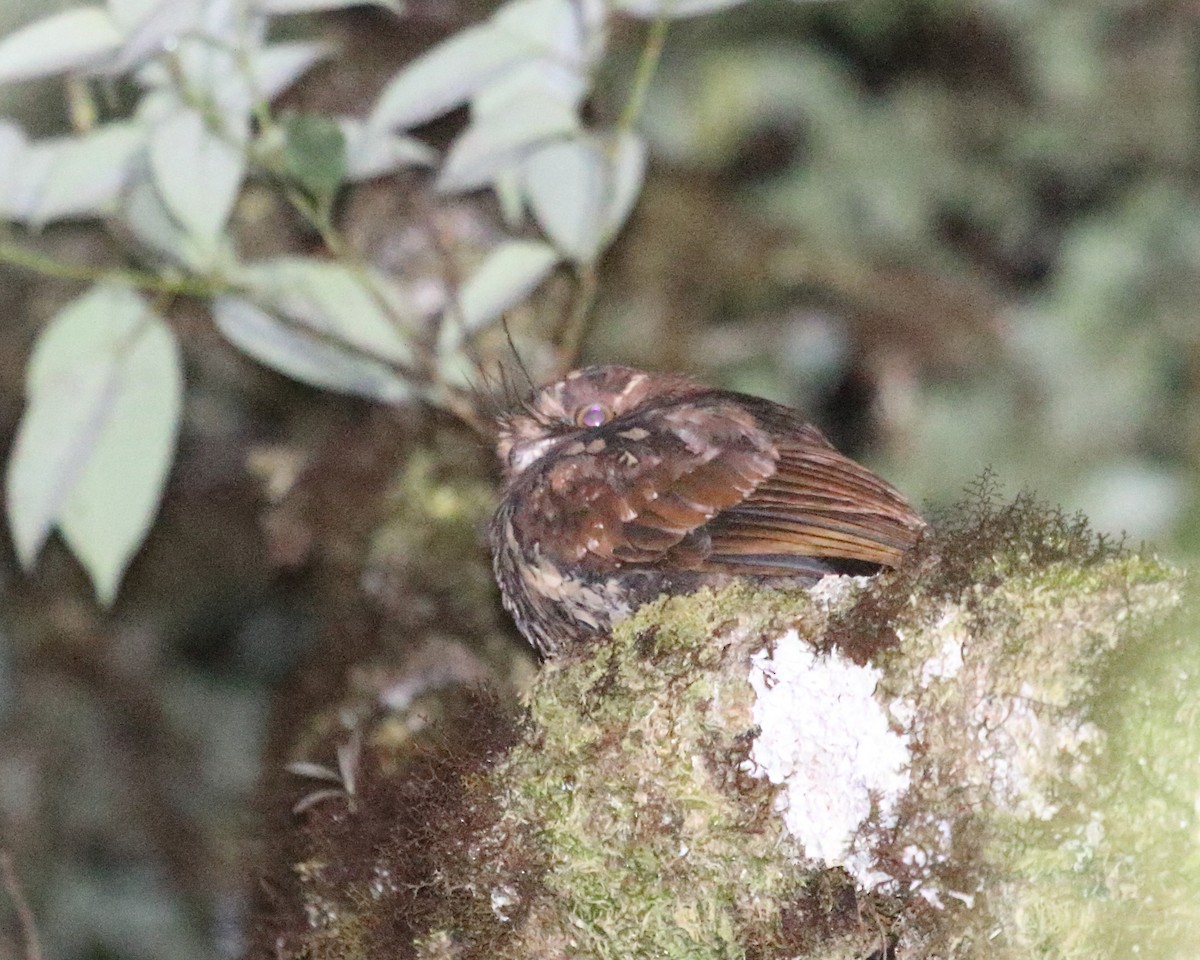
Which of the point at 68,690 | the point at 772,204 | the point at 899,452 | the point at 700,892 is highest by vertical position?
the point at 700,892

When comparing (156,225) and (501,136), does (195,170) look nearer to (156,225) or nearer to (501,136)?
(156,225)

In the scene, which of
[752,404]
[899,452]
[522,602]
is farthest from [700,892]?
[899,452]

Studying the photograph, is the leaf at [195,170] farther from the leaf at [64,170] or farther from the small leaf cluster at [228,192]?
the leaf at [64,170]

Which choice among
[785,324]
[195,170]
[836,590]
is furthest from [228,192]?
[785,324]

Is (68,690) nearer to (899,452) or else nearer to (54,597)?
(54,597)

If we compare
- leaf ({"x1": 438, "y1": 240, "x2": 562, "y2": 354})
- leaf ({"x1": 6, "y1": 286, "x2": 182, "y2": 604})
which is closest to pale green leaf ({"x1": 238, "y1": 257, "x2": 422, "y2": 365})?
leaf ({"x1": 438, "y1": 240, "x2": 562, "y2": 354})
